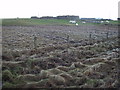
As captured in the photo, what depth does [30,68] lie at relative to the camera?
11523 millimetres

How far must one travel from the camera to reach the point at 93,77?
34.4 ft

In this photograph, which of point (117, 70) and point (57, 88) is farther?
point (117, 70)

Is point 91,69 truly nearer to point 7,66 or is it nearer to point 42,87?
point 42,87

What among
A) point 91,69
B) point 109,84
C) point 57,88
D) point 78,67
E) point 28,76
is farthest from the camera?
point 78,67

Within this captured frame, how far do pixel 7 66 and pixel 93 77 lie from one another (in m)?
5.24

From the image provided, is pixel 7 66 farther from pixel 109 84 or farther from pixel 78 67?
pixel 109 84

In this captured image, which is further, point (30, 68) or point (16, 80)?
point (30, 68)

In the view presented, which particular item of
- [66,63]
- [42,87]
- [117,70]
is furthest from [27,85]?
[117,70]

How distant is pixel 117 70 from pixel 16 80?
608 centimetres

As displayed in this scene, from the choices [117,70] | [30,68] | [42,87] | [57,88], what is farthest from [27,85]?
[117,70]

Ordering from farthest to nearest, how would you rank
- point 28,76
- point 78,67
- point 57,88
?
point 78,67, point 28,76, point 57,88

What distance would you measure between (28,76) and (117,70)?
5.43 metres

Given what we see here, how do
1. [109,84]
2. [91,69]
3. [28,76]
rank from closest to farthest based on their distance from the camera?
[109,84]
[28,76]
[91,69]

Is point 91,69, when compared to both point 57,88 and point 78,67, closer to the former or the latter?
point 78,67
